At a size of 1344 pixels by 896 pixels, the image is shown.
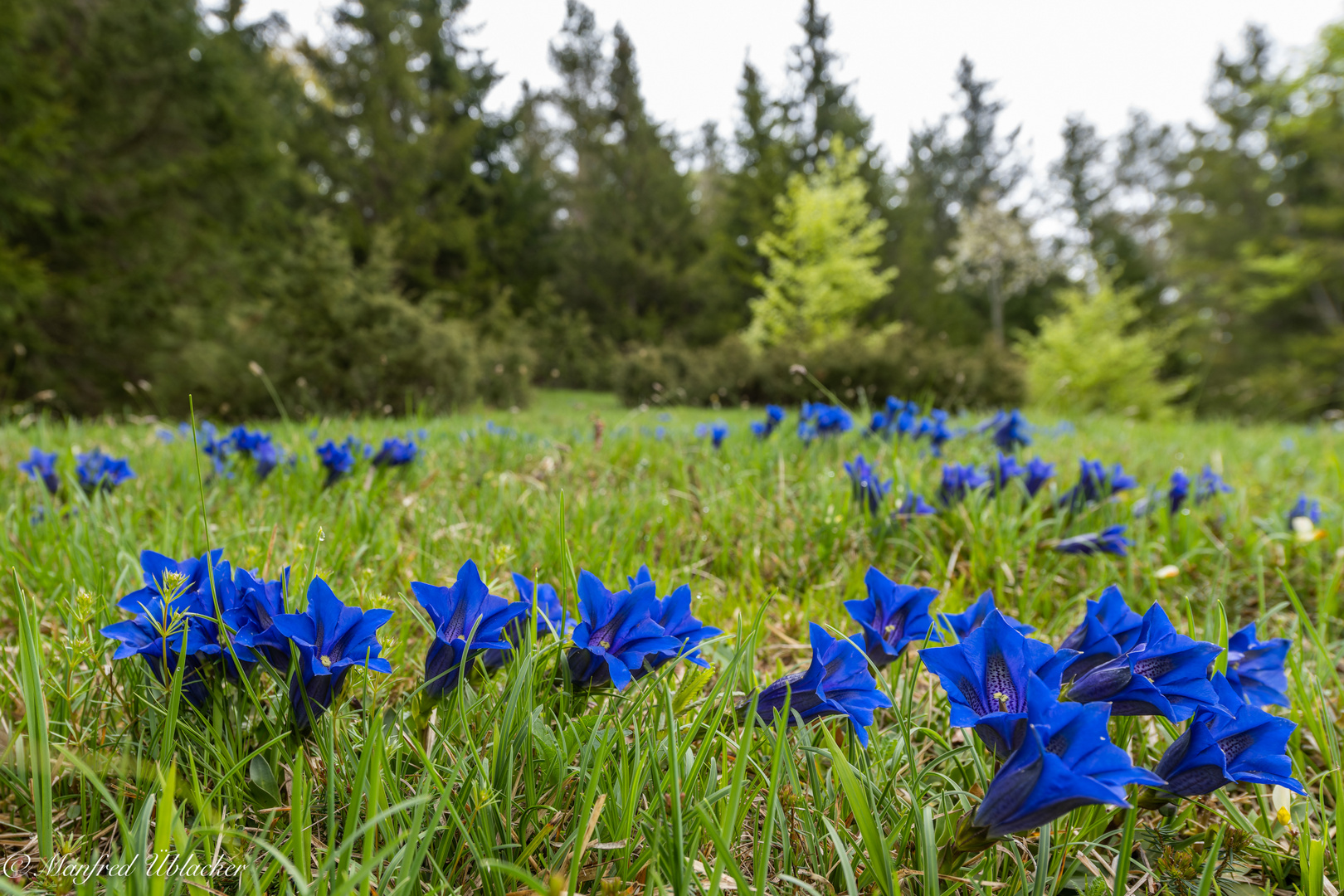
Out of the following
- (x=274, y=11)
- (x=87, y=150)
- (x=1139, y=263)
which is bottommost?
(x=1139, y=263)

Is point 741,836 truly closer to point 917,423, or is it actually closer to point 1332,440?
point 917,423

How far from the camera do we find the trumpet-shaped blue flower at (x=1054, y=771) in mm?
633

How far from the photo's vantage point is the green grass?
29.2 inches

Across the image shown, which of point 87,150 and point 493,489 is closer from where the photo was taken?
point 493,489

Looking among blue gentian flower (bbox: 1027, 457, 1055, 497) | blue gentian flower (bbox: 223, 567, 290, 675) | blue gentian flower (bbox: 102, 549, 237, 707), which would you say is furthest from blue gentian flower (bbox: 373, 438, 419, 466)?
→ blue gentian flower (bbox: 1027, 457, 1055, 497)

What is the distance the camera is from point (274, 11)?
22.5 meters

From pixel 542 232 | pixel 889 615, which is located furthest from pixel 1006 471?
pixel 542 232

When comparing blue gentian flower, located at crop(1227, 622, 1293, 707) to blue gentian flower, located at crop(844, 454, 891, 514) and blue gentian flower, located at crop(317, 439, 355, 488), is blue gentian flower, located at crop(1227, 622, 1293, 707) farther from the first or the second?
blue gentian flower, located at crop(317, 439, 355, 488)

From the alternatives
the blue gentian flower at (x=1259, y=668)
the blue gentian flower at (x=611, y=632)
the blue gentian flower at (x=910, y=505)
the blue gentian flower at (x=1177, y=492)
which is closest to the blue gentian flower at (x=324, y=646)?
the blue gentian flower at (x=611, y=632)

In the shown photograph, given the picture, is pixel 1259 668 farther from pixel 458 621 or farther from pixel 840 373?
pixel 840 373

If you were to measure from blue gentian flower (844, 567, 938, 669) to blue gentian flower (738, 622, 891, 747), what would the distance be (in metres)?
0.13

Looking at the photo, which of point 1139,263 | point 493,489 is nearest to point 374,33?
point 493,489

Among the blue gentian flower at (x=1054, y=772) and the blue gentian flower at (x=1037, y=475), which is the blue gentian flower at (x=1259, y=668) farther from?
the blue gentian flower at (x=1037, y=475)

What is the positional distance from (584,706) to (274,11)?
29957 mm
